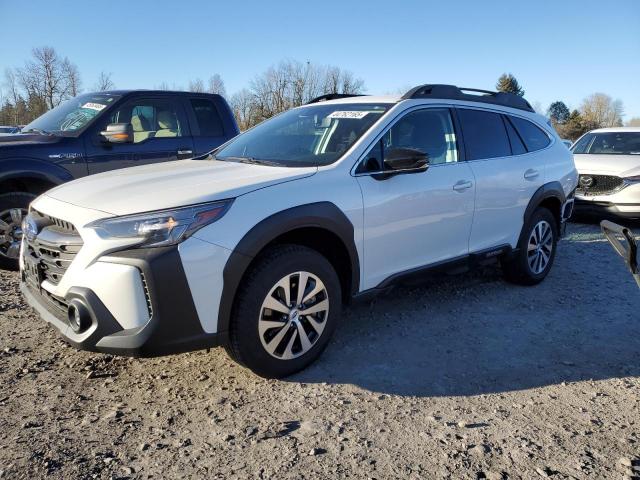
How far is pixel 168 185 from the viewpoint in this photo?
3092 millimetres

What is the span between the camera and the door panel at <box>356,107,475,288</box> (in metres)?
3.51

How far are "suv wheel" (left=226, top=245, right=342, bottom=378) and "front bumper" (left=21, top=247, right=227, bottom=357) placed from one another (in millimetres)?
311

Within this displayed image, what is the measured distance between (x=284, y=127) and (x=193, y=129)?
8.11 feet

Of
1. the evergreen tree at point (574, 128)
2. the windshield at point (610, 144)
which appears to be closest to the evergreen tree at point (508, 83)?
the evergreen tree at point (574, 128)

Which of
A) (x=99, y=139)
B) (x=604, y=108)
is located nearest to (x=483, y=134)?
(x=99, y=139)

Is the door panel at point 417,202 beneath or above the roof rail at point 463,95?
beneath

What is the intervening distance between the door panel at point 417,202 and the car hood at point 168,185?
1.68 ft

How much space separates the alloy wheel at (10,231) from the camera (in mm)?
5105

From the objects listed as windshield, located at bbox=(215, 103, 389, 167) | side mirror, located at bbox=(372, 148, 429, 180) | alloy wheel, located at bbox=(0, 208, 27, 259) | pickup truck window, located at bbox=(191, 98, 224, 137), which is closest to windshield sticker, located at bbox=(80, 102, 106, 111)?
pickup truck window, located at bbox=(191, 98, 224, 137)

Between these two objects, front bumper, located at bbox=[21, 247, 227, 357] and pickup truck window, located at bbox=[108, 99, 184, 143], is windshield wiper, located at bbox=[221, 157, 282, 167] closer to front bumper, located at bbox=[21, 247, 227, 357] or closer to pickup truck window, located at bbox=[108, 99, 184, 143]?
front bumper, located at bbox=[21, 247, 227, 357]

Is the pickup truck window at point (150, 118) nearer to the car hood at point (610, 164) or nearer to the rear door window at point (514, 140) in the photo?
the rear door window at point (514, 140)

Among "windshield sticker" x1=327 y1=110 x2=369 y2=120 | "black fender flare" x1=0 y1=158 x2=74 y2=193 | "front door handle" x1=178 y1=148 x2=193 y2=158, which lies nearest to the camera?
"windshield sticker" x1=327 y1=110 x2=369 y2=120

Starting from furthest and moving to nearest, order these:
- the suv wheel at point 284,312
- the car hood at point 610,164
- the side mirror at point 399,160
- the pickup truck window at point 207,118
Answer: the car hood at point 610,164 → the pickup truck window at point 207,118 → the side mirror at point 399,160 → the suv wheel at point 284,312

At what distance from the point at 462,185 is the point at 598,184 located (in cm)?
518
